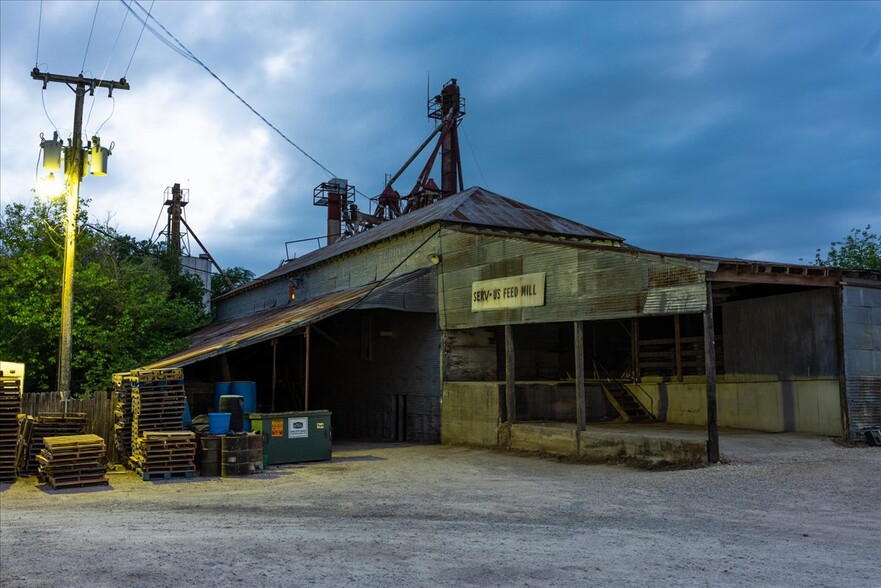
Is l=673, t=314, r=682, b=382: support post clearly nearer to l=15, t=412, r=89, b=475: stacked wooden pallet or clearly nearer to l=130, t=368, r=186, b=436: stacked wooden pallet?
l=130, t=368, r=186, b=436: stacked wooden pallet

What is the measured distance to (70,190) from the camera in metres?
17.2

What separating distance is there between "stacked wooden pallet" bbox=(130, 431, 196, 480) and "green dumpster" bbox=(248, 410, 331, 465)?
1.87m

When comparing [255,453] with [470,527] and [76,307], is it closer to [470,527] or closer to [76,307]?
[470,527]

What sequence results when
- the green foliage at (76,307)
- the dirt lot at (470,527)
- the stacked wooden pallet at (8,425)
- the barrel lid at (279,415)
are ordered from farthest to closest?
the green foliage at (76,307)
the barrel lid at (279,415)
the stacked wooden pallet at (8,425)
the dirt lot at (470,527)

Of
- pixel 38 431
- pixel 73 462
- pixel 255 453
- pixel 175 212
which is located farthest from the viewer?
pixel 175 212

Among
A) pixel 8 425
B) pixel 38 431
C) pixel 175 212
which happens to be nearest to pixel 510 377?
pixel 38 431

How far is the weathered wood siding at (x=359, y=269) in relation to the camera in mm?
22719

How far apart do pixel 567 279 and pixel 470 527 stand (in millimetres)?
9067

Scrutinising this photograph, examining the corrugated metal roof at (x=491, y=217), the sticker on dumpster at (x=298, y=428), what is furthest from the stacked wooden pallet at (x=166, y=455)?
the corrugated metal roof at (x=491, y=217)

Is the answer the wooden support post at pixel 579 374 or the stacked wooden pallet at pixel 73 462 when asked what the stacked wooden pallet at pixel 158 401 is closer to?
the stacked wooden pallet at pixel 73 462

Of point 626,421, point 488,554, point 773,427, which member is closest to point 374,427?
point 626,421

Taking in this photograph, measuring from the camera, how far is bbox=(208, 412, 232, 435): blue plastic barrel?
15.1 meters

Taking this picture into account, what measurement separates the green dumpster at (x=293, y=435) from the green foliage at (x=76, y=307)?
24.9 ft

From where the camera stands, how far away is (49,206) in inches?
893
